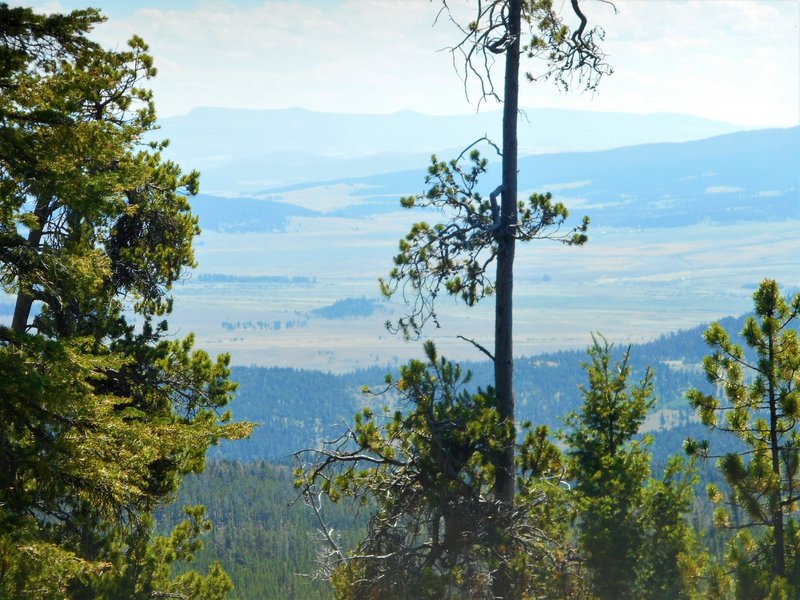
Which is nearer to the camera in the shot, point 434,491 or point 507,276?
point 434,491

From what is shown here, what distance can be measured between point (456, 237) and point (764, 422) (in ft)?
16.7

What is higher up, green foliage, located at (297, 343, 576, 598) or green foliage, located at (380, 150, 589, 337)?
green foliage, located at (380, 150, 589, 337)

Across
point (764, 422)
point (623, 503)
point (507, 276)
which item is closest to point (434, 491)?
point (507, 276)

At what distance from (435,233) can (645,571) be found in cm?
680

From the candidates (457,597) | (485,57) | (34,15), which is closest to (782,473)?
(457,597)

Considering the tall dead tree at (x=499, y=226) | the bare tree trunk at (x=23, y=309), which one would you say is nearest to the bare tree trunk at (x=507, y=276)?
the tall dead tree at (x=499, y=226)

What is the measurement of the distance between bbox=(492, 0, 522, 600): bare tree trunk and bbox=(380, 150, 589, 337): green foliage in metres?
0.18

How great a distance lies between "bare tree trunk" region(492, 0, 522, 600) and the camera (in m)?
13.8

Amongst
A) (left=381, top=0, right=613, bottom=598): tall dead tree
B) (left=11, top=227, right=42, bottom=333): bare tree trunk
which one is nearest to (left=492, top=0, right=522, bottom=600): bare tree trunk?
(left=381, top=0, right=613, bottom=598): tall dead tree

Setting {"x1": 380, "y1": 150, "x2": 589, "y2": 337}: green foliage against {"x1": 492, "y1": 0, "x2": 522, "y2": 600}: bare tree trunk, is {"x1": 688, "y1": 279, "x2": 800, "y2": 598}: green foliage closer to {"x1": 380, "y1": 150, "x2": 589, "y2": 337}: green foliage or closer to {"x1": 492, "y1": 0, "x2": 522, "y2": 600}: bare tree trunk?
{"x1": 492, "y1": 0, "x2": 522, "y2": 600}: bare tree trunk

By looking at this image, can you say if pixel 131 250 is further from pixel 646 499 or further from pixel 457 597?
pixel 646 499

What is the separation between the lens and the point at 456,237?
14148 millimetres

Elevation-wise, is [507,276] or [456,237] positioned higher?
[456,237]

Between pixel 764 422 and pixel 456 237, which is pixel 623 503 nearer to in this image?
pixel 764 422
